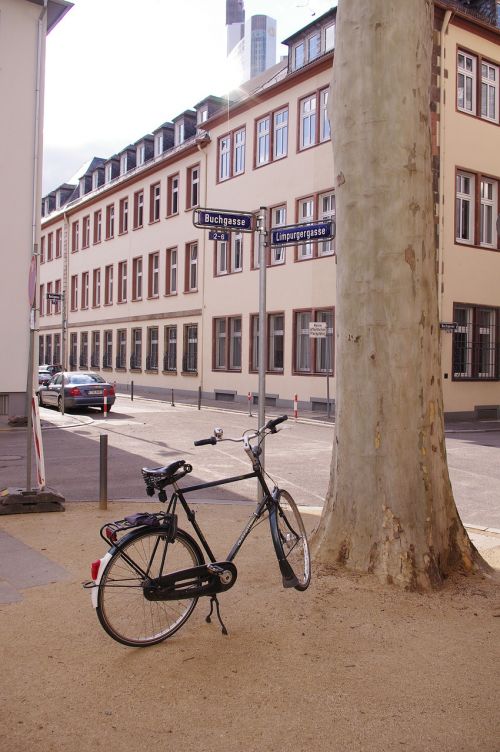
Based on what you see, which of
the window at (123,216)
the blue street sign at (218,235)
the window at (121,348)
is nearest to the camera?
the blue street sign at (218,235)

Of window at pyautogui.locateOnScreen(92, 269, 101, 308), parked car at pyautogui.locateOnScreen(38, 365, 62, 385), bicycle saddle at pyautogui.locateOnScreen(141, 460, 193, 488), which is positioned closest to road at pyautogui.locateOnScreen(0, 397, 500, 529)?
bicycle saddle at pyautogui.locateOnScreen(141, 460, 193, 488)

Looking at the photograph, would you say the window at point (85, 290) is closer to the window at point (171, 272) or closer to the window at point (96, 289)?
the window at point (96, 289)

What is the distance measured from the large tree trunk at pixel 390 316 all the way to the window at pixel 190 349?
28.1 m

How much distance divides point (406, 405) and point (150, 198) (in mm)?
35018

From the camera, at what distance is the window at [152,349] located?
124 feet

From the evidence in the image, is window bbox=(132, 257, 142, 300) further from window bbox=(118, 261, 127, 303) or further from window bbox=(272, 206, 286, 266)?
window bbox=(272, 206, 286, 266)

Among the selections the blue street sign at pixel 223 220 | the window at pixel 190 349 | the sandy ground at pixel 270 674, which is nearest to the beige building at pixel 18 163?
the blue street sign at pixel 223 220

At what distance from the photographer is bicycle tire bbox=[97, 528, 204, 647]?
13.2 ft

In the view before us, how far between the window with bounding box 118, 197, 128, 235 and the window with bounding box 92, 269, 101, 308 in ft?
13.5

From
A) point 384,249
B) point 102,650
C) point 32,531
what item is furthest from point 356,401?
point 32,531

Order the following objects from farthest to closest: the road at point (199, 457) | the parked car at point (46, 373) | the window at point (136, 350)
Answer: the window at point (136, 350)
the parked car at point (46, 373)
the road at point (199, 457)

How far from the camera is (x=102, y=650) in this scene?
411 centimetres

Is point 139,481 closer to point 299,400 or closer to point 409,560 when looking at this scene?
point 409,560

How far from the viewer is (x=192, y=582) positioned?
14.2 ft
